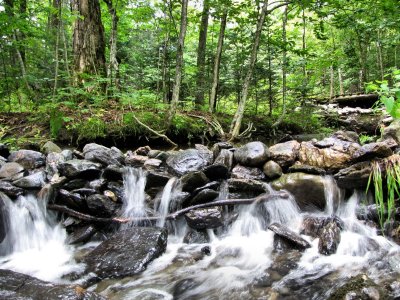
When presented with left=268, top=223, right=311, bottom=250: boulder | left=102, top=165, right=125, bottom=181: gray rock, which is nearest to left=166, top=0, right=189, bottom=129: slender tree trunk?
left=102, top=165, right=125, bottom=181: gray rock

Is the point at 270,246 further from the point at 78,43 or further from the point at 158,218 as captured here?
the point at 78,43

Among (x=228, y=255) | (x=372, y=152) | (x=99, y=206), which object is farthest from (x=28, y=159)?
(x=372, y=152)

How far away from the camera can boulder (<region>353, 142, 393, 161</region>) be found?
489cm

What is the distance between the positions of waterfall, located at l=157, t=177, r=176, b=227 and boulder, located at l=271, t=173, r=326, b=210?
1.78 m

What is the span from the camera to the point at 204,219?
4.66m

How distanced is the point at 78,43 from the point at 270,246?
26.4ft

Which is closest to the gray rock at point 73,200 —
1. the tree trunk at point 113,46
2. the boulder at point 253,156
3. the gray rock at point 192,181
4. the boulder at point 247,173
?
the gray rock at point 192,181

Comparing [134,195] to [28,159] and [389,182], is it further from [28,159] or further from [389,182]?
[389,182]

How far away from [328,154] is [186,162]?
2531mm

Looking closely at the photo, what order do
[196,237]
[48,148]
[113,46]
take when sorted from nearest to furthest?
[196,237] < [48,148] < [113,46]

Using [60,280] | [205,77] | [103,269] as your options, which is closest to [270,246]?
[103,269]

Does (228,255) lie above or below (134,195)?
below

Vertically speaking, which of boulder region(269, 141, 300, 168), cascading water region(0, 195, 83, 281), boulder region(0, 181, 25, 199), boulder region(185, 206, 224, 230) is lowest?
cascading water region(0, 195, 83, 281)

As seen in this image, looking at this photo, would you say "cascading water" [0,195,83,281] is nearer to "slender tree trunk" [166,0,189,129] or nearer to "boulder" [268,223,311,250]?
"boulder" [268,223,311,250]
